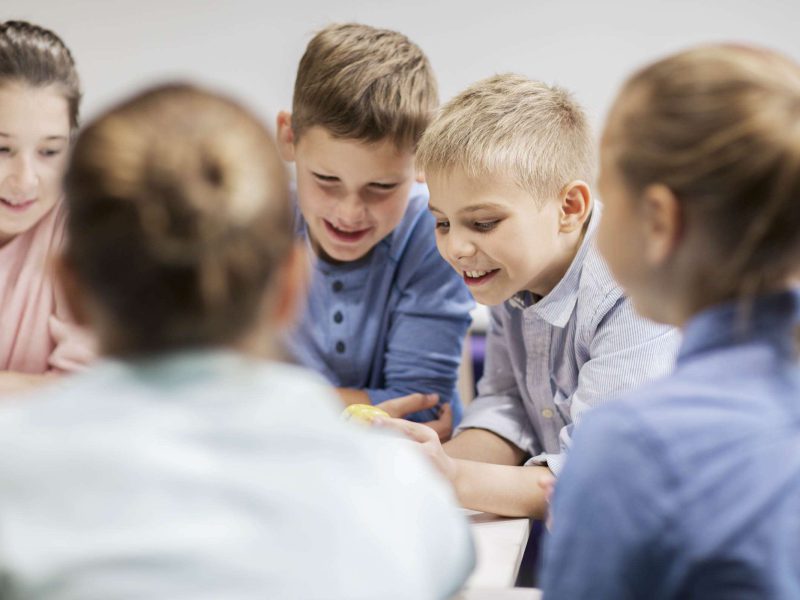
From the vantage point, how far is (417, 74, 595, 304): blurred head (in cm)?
132

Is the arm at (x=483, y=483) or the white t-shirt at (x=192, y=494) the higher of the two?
the white t-shirt at (x=192, y=494)

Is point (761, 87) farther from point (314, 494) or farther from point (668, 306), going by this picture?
point (314, 494)

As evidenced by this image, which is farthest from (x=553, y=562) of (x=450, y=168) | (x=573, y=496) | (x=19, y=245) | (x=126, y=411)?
(x=19, y=245)

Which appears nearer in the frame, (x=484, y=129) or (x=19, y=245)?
(x=484, y=129)

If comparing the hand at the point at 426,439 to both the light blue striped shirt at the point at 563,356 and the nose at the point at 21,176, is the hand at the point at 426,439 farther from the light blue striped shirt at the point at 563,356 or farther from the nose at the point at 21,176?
the nose at the point at 21,176

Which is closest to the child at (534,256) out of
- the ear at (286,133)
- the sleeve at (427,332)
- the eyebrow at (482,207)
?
the eyebrow at (482,207)

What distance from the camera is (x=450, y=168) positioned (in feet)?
4.33

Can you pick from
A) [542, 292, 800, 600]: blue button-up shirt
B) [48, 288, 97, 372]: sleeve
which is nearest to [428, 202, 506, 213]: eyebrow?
[48, 288, 97, 372]: sleeve

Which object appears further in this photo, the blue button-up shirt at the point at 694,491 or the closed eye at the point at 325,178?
the closed eye at the point at 325,178

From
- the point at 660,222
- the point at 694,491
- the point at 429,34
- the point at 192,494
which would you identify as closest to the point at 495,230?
the point at 660,222

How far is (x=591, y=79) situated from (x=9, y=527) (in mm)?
2180

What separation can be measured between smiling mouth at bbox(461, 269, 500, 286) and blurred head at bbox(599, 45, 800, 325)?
603 millimetres

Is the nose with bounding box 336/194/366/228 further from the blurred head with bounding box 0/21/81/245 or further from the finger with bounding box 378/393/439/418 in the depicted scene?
the blurred head with bounding box 0/21/81/245

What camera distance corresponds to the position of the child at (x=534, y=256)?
4.15 feet
